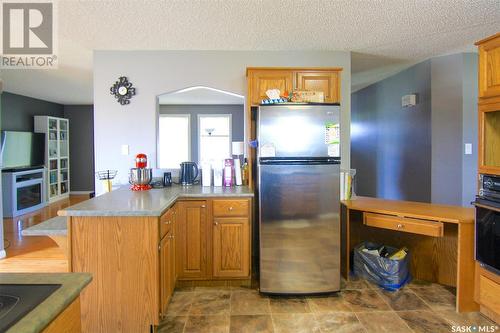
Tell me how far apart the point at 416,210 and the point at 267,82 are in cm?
180

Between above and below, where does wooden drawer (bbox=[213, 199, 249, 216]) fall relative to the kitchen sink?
below

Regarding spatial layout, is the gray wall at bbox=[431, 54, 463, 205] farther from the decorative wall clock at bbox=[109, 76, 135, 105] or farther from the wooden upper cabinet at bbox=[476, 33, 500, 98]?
the decorative wall clock at bbox=[109, 76, 135, 105]

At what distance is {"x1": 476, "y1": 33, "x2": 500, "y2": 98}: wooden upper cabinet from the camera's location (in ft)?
7.18

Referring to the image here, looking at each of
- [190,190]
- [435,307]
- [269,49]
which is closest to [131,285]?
[190,190]

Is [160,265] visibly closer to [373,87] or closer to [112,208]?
[112,208]

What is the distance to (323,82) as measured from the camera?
10.4 ft

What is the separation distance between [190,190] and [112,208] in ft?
3.42

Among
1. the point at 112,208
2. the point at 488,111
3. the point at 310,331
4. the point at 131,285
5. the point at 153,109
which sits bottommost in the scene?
the point at 310,331

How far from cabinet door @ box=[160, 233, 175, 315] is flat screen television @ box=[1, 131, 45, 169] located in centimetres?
523

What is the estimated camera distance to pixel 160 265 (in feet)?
6.84

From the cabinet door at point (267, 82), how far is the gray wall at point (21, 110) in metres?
5.64

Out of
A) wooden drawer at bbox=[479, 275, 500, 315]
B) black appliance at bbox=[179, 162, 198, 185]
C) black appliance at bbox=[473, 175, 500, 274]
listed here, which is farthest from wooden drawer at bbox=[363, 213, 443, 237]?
black appliance at bbox=[179, 162, 198, 185]

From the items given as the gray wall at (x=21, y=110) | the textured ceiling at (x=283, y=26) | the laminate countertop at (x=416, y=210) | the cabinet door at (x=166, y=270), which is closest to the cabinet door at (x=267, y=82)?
the textured ceiling at (x=283, y=26)

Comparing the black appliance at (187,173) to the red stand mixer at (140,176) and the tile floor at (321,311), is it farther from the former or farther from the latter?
the tile floor at (321,311)
